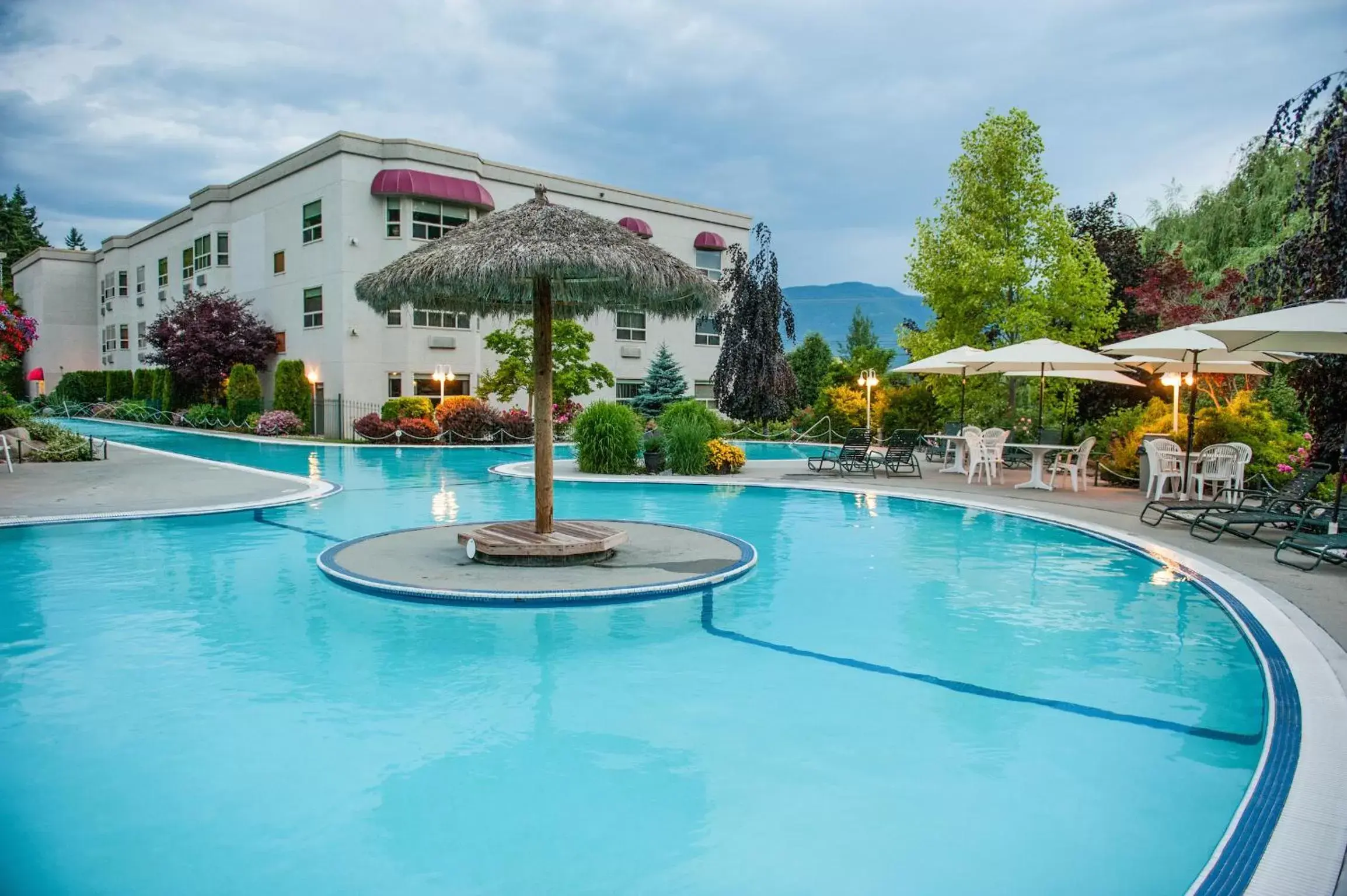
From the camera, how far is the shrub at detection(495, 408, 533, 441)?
2769 centimetres

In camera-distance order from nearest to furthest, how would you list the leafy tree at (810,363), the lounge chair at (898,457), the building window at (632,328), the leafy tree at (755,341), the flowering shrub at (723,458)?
the lounge chair at (898,457)
the flowering shrub at (723,458)
the leafy tree at (755,341)
the building window at (632,328)
the leafy tree at (810,363)

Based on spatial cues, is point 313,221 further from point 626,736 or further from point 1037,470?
point 626,736

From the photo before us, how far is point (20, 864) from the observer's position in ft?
10.8

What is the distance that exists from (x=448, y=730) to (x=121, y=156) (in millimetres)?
40631

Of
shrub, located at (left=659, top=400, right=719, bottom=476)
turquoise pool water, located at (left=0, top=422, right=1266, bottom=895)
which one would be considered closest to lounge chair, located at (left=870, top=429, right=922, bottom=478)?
shrub, located at (left=659, top=400, right=719, bottom=476)

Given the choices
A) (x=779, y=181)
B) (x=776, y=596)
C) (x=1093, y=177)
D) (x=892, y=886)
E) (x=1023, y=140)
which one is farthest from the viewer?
(x=779, y=181)

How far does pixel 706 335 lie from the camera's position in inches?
1549

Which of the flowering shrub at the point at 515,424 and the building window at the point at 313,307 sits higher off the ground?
the building window at the point at 313,307

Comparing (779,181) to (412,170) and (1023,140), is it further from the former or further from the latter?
(1023,140)

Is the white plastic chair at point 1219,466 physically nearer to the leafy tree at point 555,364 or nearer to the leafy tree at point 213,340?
the leafy tree at point 555,364

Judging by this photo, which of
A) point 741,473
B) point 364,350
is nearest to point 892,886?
point 741,473

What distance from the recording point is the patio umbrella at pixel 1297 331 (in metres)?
7.69

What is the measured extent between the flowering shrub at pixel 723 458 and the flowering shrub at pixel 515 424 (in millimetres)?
11601

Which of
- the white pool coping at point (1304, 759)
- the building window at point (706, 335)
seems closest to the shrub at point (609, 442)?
the white pool coping at point (1304, 759)
